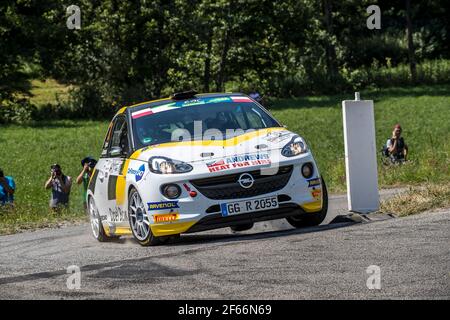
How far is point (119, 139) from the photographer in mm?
12977

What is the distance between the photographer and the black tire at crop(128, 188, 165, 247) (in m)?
11.5

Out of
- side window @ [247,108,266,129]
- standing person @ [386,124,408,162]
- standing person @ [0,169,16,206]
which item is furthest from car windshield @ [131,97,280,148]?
standing person @ [386,124,408,162]

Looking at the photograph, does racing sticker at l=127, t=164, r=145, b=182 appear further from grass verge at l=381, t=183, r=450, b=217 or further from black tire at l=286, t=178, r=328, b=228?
grass verge at l=381, t=183, r=450, b=217

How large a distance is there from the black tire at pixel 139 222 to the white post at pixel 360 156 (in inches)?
101

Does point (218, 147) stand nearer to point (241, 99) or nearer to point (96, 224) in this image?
point (241, 99)

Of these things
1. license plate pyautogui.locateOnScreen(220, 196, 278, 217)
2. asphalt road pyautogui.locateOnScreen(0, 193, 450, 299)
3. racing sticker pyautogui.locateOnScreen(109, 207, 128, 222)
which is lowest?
asphalt road pyautogui.locateOnScreen(0, 193, 450, 299)

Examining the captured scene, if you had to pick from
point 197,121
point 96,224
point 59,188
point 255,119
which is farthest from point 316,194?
point 59,188

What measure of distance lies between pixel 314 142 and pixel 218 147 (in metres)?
28.6

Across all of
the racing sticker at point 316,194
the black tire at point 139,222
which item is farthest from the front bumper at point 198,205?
the racing sticker at point 316,194

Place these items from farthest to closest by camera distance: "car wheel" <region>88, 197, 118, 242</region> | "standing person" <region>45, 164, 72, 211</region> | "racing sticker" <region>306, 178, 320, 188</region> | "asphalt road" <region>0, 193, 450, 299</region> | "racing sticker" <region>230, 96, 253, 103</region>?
"standing person" <region>45, 164, 72, 211</region> → "car wheel" <region>88, 197, 118, 242</region> → "racing sticker" <region>230, 96, 253, 103</region> → "racing sticker" <region>306, 178, 320, 188</region> → "asphalt road" <region>0, 193, 450, 299</region>

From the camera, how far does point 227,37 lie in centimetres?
6281

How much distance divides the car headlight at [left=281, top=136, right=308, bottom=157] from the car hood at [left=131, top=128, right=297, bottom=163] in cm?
5
